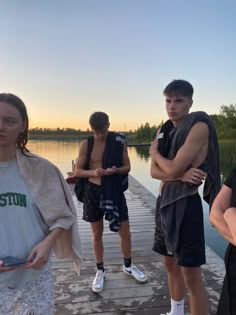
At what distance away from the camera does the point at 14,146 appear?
1416 millimetres

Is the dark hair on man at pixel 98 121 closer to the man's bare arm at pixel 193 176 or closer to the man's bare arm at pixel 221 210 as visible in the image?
the man's bare arm at pixel 193 176

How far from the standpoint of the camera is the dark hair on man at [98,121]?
9.18ft

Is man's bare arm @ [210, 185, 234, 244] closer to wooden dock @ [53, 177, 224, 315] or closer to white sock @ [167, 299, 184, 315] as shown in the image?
white sock @ [167, 299, 184, 315]

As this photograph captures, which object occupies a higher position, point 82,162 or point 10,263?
point 82,162

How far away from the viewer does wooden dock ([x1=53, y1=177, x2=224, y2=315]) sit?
2.46 m

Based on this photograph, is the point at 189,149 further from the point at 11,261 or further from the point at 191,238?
the point at 11,261

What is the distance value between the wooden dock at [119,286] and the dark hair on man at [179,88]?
5.34ft

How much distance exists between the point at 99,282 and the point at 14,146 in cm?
182

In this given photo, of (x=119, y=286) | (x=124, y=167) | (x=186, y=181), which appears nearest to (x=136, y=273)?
(x=119, y=286)

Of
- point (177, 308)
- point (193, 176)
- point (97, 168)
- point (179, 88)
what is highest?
point (179, 88)

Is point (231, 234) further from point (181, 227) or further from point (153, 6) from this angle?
point (153, 6)

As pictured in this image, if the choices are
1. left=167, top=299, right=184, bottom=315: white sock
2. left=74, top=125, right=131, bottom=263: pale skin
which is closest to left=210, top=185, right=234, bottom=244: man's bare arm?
left=167, top=299, right=184, bottom=315: white sock

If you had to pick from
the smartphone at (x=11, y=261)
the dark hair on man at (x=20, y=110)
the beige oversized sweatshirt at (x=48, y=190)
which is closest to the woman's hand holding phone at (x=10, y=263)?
the smartphone at (x=11, y=261)

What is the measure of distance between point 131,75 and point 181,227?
17.6 m
